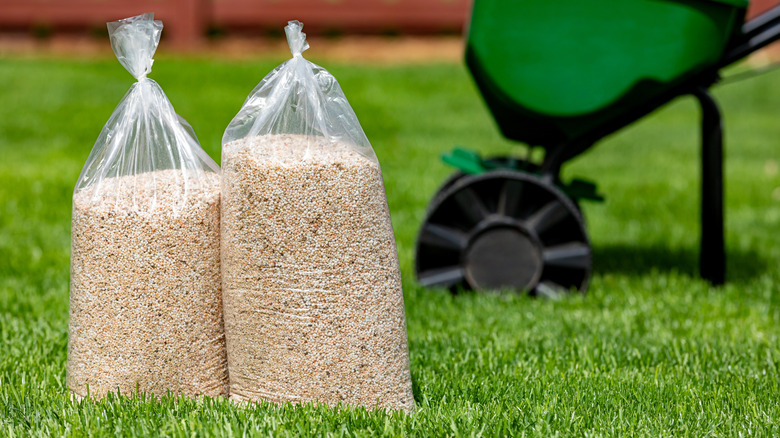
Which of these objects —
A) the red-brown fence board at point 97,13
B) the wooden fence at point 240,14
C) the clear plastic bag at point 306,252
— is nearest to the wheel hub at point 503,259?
the clear plastic bag at point 306,252

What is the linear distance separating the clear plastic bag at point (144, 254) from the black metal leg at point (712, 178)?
2.43 meters

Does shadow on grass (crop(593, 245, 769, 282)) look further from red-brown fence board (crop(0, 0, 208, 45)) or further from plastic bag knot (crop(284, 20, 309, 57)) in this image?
red-brown fence board (crop(0, 0, 208, 45))

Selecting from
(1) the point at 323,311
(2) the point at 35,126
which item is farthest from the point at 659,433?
(2) the point at 35,126

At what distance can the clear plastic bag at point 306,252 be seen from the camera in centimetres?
212

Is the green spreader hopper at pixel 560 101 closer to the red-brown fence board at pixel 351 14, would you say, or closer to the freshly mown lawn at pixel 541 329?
the freshly mown lawn at pixel 541 329

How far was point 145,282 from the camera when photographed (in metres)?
2.20

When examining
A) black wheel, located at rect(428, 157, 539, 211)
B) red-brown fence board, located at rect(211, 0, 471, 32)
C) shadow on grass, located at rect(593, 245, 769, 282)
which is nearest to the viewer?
black wheel, located at rect(428, 157, 539, 211)

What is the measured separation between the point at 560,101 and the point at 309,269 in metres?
1.88

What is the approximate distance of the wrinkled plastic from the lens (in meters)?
2.26

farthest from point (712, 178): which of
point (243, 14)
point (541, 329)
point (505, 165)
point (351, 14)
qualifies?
point (243, 14)

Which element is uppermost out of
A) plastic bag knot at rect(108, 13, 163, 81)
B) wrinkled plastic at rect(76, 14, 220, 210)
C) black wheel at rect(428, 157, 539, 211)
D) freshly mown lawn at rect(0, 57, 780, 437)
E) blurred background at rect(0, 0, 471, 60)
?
blurred background at rect(0, 0, 471, 60)

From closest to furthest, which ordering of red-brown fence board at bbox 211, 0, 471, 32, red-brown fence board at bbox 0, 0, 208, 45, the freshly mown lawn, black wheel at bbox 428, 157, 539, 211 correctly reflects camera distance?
the freshly mown lawn
black wheel at bbox 428, 157, 539, 211
red-brown fence board at bbox 0, 0, 208, 45
red-brown fence board at bbox 211, 0, 471, 32

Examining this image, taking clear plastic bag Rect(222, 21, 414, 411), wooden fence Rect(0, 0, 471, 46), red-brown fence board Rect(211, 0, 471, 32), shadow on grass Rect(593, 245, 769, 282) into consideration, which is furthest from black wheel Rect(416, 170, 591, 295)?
red-brown fence board Rect(211, 0, 471, 32)

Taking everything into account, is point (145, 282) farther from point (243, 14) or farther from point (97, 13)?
point (97, 13)
